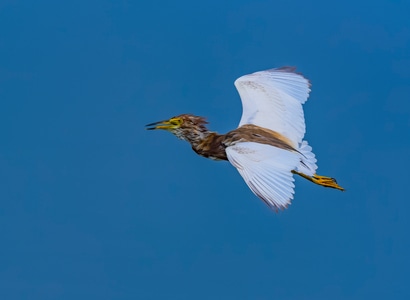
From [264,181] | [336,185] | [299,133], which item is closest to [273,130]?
[299,133]

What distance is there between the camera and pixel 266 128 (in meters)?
14.8

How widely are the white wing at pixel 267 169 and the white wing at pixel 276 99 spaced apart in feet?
4.14

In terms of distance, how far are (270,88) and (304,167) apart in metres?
1.39

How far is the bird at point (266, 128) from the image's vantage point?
13.4 meters

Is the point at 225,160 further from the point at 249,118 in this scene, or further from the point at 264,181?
the point at 264,181

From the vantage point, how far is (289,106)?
1509 centimetres

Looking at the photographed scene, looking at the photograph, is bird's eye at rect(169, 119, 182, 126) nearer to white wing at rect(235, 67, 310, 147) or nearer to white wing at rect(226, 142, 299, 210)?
white wing at rect(235, 67, 310, 147)

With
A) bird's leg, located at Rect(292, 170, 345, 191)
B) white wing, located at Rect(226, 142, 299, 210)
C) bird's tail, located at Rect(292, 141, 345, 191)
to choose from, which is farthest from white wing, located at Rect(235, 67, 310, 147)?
white wing, located at Rect(226, 142, 299, 210)

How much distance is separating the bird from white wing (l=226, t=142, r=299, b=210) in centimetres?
1

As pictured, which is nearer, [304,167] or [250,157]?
[250,157]

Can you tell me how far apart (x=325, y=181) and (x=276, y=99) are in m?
1.40

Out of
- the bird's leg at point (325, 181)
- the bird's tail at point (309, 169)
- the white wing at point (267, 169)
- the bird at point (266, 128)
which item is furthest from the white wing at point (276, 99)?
the white wing at point (267, 169)

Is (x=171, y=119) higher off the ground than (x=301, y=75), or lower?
lower

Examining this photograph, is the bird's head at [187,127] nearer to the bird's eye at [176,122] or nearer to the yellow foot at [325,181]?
the bird's eye at [176,122]
